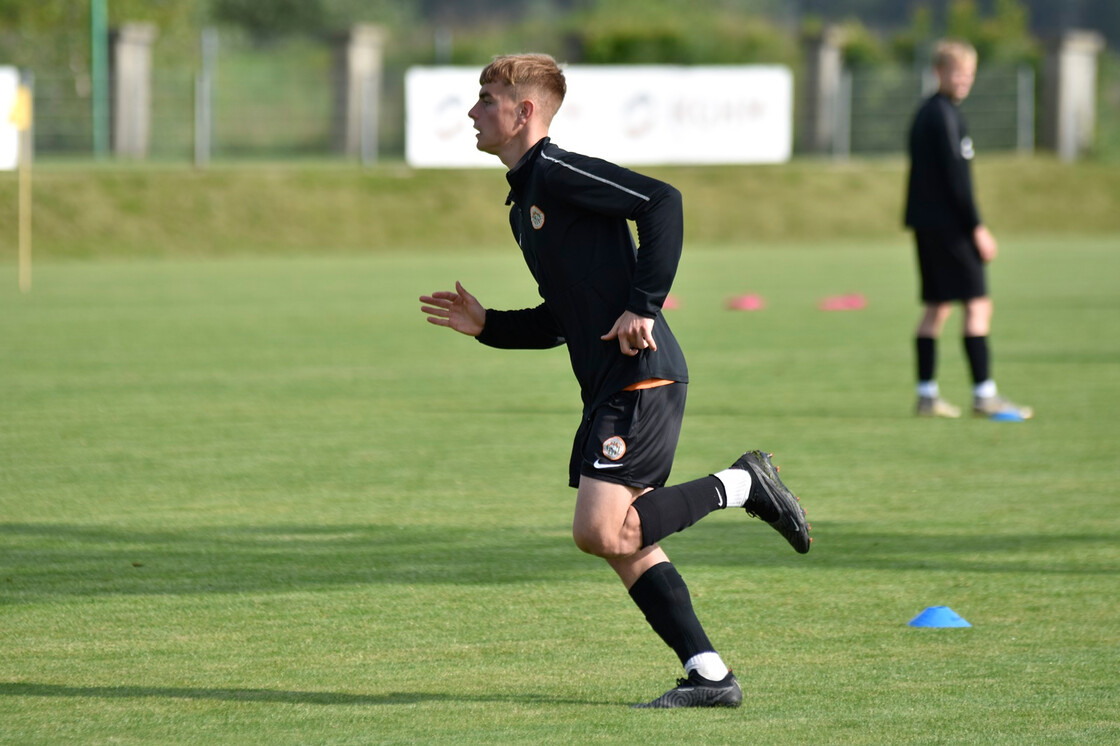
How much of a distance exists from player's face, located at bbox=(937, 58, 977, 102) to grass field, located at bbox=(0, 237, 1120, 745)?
2034mm

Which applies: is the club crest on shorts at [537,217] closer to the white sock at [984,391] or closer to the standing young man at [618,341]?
the standing young man at [618,341]

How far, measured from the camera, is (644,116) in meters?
32.0

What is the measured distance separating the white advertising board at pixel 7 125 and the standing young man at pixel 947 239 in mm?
20993

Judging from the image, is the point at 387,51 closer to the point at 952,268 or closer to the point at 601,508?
the point at 952,268

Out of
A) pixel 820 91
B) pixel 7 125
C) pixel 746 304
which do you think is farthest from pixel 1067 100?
pixel 7 125

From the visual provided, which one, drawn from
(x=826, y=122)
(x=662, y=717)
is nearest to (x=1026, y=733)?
(x=662, y=717)

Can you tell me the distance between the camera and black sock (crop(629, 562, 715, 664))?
4.66 m

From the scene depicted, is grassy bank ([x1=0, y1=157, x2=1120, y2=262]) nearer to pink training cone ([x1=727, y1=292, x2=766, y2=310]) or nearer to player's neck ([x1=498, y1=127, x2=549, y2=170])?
pink training cone ([x1=727, y1=292, x2=766, y2=310])

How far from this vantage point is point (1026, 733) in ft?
14.4

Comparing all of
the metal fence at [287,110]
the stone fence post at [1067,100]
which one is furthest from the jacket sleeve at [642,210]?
the stone fence post at [1067,100]

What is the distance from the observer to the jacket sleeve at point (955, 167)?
1053 centimetres

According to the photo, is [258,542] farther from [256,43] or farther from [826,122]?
[256,43]

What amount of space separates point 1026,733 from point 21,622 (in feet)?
10.5

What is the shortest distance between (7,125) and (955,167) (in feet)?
71.1
